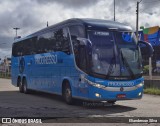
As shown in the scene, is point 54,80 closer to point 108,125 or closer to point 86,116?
point 86,116

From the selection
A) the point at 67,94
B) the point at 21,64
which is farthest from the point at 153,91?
the point at 67,94

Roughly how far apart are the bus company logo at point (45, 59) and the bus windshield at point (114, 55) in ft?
12.7

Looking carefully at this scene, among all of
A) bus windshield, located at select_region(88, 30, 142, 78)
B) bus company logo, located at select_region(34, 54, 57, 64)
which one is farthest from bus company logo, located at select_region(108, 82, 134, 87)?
bus company logo, located at select_region(34, 54, 57, 64)

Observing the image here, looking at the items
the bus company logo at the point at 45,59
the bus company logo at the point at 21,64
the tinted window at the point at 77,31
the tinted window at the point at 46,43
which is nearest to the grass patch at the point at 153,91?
the bus company logo at the point at 45,59

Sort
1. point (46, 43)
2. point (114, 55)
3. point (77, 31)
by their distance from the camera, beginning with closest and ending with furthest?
point (114, 55) → point (77, 31) → point (46, 43)

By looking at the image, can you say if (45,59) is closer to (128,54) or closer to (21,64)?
(21,64)

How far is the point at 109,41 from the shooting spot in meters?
15.2

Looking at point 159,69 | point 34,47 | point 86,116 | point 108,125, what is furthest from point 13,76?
point 159,69

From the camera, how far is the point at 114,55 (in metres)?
15.0

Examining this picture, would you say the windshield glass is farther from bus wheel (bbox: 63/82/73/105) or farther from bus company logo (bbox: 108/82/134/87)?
bus wheel (bbox: 63/82/73/105)

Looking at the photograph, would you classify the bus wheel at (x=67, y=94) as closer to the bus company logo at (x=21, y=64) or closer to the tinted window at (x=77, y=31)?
the tinted window at (x=77, y=31)

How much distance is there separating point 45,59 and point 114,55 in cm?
589

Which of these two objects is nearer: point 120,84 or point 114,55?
point 120,84

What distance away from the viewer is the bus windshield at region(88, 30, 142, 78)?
584 inches
